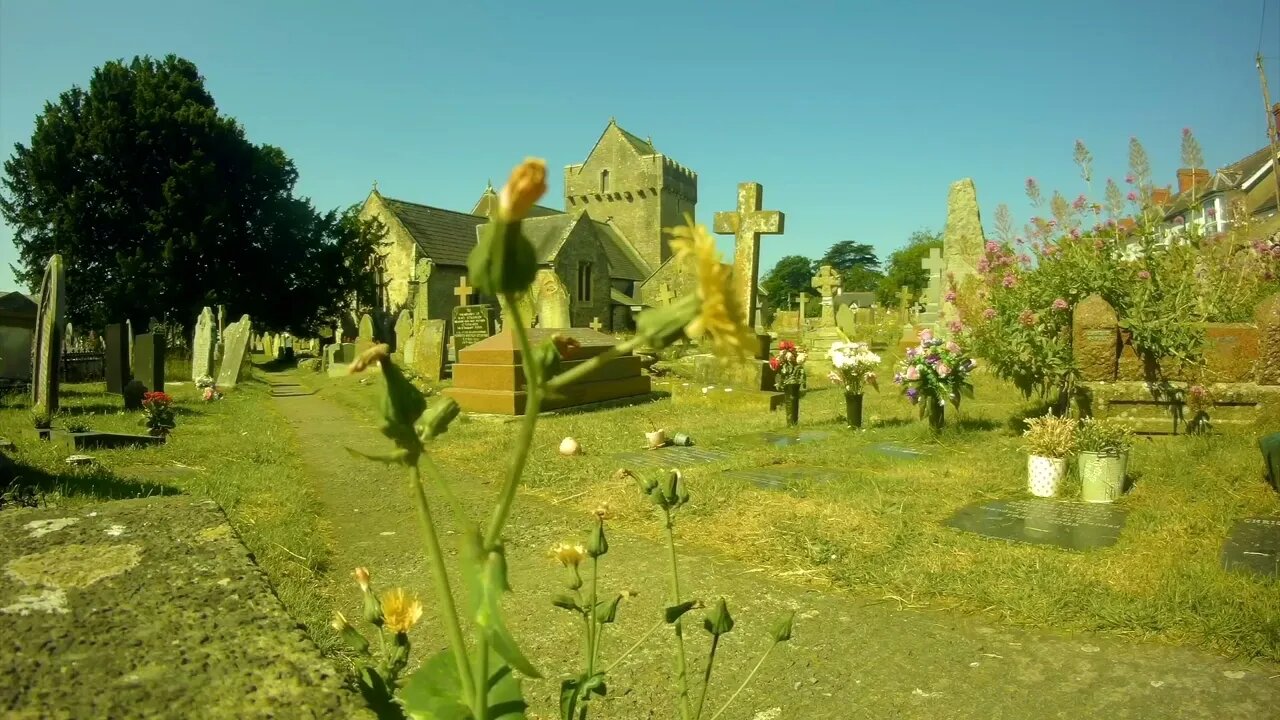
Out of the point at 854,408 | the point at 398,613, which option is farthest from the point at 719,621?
the point at 854,408

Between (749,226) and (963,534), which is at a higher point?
(749,226)

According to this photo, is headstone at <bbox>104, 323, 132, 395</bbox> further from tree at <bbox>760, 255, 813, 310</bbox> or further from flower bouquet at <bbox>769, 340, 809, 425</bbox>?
tree at <bbox>760, 255, 813, 310</bbox>

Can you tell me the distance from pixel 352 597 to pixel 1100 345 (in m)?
5.99

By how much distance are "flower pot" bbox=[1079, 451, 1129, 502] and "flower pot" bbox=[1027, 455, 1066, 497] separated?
0.72ft

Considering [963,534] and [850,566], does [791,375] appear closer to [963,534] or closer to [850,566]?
[963,534]

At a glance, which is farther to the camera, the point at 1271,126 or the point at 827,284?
the point at 827,284

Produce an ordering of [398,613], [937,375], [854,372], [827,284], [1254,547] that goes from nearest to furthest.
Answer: [398,613]
[1254,547]
[937,375]
[854,372]
[827,284]

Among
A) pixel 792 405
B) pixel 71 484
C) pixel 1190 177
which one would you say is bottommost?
pixel 71 484

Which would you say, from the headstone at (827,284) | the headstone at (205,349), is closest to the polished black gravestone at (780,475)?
the headstone at (205,349)

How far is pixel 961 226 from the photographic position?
45.0ft

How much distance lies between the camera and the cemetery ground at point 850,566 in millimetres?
2752

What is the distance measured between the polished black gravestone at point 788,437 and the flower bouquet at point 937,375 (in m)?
1.01

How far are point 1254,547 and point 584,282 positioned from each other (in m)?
31.8

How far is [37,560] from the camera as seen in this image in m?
1.17
